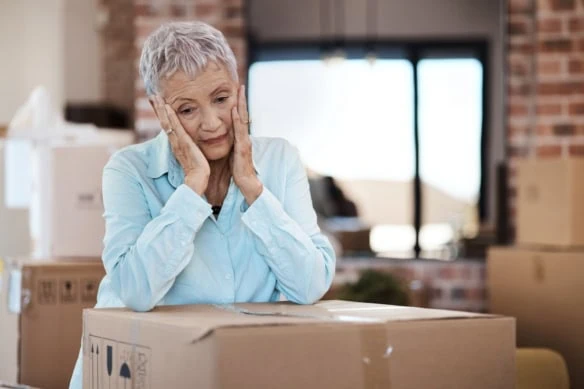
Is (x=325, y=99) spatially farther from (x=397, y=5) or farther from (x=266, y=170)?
(x=266, y=170)

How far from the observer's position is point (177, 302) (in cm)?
177

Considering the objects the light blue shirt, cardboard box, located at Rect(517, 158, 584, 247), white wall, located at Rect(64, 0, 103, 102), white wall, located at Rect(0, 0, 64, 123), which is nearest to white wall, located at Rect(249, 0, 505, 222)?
white wall, located at Rect(64, 0, 103, 102)

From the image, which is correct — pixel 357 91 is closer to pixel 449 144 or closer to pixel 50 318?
pixel 449 144

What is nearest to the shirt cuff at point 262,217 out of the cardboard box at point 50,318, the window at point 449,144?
the cardboard box at point 50,318

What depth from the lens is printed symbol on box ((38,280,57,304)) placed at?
2.60m

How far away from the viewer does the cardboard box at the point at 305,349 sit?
1.30 m

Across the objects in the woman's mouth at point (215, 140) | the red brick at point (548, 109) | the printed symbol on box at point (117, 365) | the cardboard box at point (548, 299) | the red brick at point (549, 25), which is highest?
the red brick at point (549, 25)

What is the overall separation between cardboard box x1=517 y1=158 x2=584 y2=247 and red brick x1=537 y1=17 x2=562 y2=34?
75cm

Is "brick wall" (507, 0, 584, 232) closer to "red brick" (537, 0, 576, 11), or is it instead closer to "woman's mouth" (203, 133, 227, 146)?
"red brick" (537, 0, 576, 11)

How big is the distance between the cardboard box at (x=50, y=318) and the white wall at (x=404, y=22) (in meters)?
3.72

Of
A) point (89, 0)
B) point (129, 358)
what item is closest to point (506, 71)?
point (89, 0)

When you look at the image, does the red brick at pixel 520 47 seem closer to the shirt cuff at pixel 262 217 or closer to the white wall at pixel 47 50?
the white wall at pixel 47 50

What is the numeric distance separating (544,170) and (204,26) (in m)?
2.10

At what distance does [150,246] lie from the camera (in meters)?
1.67
